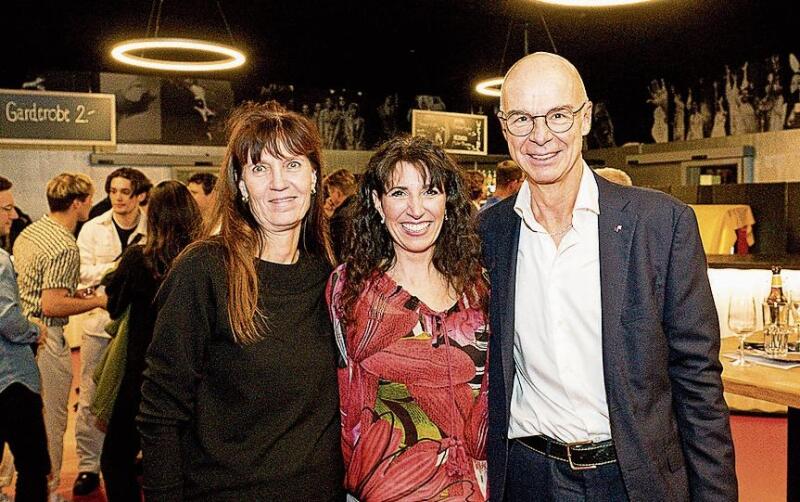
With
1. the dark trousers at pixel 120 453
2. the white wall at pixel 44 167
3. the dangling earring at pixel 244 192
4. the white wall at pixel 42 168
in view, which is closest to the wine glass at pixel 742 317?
the dangling earring at pixel 244 192

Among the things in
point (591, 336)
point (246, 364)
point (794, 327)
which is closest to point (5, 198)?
point (246, 364)

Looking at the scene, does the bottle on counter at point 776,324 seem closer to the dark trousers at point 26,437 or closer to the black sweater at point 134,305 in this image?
the black sweater at point 134,305

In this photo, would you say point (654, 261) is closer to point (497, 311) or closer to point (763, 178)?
point (497, 311)

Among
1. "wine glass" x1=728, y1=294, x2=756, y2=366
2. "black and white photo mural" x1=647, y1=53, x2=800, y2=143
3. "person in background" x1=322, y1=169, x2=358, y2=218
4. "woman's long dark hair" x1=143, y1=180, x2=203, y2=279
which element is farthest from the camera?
"black and white photo mural" x1=647, y1=53, x2=800, y2=143

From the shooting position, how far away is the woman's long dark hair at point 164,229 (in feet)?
11.6

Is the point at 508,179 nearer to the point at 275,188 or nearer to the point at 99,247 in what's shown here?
the point at 99,247

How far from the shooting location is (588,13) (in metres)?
7.62

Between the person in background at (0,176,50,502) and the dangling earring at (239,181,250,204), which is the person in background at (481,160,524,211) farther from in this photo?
the dangling earring at (239,181,250,204)

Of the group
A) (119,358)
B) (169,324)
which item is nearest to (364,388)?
(169,324)

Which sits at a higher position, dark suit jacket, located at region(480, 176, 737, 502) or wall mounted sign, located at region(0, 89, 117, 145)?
wall mounted sign, located at region(0, 89, 117, 145)

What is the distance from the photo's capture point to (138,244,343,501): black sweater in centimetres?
181

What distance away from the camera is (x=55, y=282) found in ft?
12.9

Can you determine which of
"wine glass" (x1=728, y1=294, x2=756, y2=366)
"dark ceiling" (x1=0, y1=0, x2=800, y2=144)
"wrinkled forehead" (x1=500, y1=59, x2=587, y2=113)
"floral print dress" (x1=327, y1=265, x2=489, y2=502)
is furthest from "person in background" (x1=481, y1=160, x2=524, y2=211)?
"floral print dress" (x1=327, y1=265, x2=489, y2=502)

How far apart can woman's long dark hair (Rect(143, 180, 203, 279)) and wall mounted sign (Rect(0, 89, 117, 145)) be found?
4467 mm
